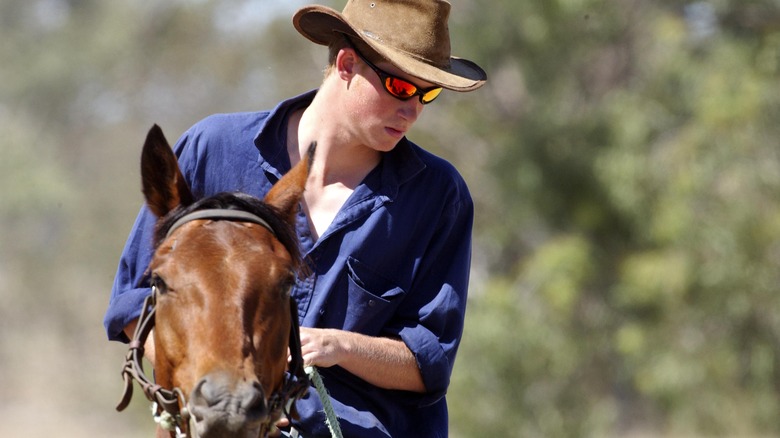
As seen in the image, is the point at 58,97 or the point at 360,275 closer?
the point at 360,275

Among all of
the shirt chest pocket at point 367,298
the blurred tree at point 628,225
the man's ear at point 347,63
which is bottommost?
the blurred tree at point 628,225

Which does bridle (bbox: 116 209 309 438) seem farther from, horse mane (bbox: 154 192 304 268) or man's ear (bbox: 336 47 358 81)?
man's ear (bbox: 336 47 358 81)

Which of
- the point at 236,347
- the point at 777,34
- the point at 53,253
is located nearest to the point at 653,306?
the point at 777,34

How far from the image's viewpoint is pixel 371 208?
172 inches

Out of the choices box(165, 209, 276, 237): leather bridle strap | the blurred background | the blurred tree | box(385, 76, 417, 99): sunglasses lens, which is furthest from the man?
the blurred tree

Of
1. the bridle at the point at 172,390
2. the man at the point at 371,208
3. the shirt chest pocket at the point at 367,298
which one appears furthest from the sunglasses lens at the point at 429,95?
the bridle at the point at 172,390

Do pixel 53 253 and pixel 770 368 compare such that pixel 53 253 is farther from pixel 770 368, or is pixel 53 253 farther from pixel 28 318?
pixel 770 368

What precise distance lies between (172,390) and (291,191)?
2.49 ft

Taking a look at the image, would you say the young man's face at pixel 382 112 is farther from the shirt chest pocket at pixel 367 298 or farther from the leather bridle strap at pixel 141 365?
the leather bridle strap at pixel 141 365

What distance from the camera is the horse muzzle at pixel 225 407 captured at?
314 centimetres

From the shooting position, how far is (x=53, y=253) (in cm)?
4016

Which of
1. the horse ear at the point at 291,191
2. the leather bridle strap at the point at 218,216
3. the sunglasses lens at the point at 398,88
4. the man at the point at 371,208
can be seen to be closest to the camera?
the leather bridle strap at the point at 218,216

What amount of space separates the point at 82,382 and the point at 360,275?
3246 cm

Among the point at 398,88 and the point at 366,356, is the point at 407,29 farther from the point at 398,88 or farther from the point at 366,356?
the point at 366,356
